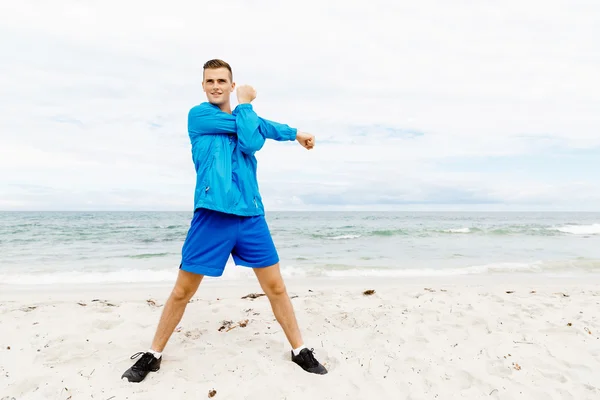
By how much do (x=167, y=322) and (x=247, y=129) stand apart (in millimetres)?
1484

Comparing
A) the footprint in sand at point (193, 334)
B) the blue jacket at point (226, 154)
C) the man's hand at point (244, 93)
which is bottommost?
the footprint in sand at point (193, 334)

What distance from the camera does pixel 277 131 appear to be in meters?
2.91

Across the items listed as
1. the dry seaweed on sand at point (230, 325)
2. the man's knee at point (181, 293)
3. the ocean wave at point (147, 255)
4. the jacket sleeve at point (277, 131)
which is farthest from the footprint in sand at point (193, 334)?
the ocean wave at point (147, 255)

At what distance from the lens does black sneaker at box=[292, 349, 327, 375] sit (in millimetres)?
2949

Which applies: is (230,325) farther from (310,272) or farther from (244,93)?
(310,272)

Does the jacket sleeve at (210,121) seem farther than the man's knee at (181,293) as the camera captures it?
No

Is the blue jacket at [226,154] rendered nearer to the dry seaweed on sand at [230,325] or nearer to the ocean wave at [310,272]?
the dry seaweed on sand at [230,325]

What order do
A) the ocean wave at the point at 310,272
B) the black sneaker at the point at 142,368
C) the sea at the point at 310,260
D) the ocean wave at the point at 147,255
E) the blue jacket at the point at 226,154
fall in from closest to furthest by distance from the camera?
the blue jacket at the point at 226,154 < the black sneaker at the point at 142,368 < the ocean wave at the point at 310,272 < the sea at the point at 310,260 < the ocean wave at the point at 147,255

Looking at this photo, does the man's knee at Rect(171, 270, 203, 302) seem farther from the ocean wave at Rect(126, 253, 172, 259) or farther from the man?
the ocean wave at Rect(126, 253, 172, 259)

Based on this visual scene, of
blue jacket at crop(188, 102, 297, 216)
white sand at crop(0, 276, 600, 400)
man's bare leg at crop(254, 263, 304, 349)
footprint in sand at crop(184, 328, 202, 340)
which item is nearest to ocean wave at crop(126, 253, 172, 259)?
white sand at crop(0, 276, 600, 400)

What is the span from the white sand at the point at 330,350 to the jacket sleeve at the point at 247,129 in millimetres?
1600

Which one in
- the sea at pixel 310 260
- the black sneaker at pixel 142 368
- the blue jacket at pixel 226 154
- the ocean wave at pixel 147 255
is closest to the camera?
the blue jacket at pixel 226 154

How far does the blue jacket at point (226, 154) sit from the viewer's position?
2.68 metres

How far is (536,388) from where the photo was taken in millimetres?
2840
